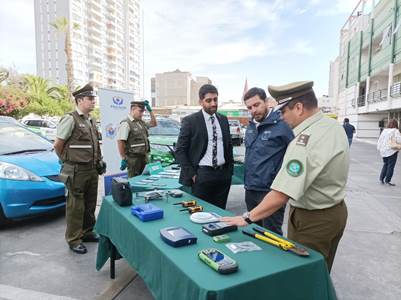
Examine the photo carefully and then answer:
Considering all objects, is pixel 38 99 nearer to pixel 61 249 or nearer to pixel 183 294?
pixel 61 249

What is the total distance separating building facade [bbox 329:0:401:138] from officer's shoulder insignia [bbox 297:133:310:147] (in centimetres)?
A: 2144

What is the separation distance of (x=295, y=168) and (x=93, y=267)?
8.12 feet

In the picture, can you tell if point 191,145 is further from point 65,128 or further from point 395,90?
point 395,90

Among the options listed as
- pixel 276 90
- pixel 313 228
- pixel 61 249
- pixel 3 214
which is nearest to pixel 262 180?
pixel 313 228

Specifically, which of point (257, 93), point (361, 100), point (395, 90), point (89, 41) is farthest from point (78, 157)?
point (89, 41)

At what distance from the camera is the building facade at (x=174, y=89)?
99375 millimetres

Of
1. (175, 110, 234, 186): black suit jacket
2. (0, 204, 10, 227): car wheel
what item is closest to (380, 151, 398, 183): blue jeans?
(175, 110, 234, 186): black suit jacket

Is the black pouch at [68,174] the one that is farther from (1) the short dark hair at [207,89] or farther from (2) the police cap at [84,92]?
(1) the short dark hair at [207,89]

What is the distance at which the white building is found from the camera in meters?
68.8

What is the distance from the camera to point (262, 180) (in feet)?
8.66

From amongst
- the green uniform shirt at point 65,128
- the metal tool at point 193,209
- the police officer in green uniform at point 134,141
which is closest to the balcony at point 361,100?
the police officer in green uniform at point 134,141

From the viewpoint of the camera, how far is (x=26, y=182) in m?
3.86

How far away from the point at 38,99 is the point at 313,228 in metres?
32.3

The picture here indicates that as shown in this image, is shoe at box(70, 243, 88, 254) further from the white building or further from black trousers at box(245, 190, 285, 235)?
the white building
